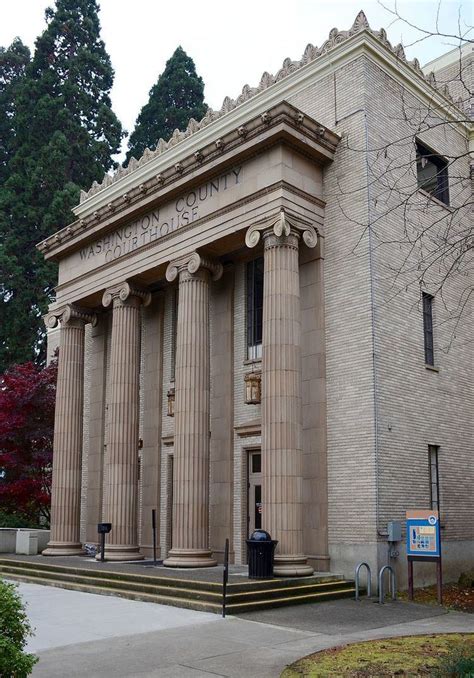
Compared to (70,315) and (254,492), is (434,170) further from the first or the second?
(70,315)

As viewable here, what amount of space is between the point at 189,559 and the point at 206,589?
409 cm

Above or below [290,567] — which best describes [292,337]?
above

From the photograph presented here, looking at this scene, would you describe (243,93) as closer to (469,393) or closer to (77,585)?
(469,393)

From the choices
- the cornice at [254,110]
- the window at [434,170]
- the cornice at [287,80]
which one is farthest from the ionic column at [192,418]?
the window at [434,170]

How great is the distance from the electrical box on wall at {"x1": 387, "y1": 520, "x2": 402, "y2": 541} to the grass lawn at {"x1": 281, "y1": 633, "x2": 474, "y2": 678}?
5.62 metres

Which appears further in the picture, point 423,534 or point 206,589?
point 423,534

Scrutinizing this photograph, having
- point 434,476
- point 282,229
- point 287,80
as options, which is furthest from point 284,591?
point 287,80

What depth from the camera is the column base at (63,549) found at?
80.8ft

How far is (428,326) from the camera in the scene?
21.3 meters

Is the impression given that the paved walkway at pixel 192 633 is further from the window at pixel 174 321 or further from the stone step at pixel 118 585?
the window at pixel 174 321

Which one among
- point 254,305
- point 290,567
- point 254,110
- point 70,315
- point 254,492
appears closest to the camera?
point 290,567

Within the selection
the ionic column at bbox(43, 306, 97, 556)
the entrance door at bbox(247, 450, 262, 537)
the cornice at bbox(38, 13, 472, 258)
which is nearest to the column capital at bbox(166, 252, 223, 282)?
the cornice at bbox(38, 13, 472, 258)

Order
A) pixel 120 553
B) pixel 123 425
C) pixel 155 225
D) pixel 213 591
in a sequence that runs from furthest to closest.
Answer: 1. pixel 123 425
2. pixel 155 225
3. pixel 120 553
4. pixel 213 591

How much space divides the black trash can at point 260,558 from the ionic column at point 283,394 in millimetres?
553
